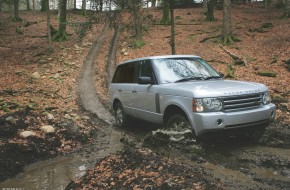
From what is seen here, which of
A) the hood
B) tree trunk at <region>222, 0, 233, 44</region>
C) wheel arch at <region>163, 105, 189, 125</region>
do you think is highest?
tree trunk at <region>222, 0, 233, 44</region>

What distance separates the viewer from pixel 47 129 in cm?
934

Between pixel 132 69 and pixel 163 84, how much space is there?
2015 mm

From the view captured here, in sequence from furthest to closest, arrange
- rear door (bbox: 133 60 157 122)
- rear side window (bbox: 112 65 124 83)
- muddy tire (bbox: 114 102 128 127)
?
rear side window (bbox: 112 65 124 83)
muddy tire (bbox: 114 102 128 127)
rear door (bbox: 133 60 157 122)

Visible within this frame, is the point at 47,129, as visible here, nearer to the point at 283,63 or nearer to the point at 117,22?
the point at 117,22

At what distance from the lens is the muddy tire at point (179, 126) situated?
6.98 meters

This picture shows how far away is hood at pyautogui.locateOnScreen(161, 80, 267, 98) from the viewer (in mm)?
6555

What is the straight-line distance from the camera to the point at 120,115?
1051cm

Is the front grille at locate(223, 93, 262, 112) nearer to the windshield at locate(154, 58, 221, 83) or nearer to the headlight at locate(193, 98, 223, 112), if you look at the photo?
the headlight at locate(193, 98, 223, 112)

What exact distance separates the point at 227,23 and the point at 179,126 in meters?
Result: 13.8

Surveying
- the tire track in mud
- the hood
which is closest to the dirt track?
the hood

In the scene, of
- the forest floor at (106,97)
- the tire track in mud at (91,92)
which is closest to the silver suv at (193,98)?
the forest floor at (106,97)

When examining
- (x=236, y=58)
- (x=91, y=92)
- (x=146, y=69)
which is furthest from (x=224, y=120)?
(x=236, y=58)

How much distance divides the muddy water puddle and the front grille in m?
3.13

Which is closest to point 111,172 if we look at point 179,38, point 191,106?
point 191,106
